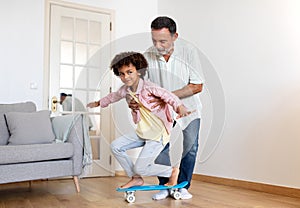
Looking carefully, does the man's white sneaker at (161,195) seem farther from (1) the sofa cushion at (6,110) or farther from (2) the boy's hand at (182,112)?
(1) the sofa cushion at (6,110)

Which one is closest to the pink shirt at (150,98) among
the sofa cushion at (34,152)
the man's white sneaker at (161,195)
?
the man's white sneaker at (161,195)

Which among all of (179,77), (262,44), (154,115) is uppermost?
(262,44)

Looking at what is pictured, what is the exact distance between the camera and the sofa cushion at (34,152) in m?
2.24

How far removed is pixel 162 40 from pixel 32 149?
5.23 feet

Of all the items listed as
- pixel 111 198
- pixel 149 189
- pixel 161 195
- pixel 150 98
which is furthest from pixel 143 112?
pixel 111 198

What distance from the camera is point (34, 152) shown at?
92.4 inches

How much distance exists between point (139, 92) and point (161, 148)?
0.93 feet

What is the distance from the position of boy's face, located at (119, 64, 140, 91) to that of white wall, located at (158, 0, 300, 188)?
1475 millimetres

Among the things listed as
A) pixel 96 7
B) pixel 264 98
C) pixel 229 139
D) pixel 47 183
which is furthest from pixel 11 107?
pixel 264 98

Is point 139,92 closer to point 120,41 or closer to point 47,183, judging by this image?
point 120,41

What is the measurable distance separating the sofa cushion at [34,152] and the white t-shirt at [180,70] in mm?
1424

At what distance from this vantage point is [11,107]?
2.88 m

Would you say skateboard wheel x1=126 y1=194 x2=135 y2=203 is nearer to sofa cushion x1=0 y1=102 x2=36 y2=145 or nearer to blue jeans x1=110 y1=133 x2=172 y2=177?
blue jeans x1=110 y1=133 x2=172 y2=177

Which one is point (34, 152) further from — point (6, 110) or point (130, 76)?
point (130, 76)
